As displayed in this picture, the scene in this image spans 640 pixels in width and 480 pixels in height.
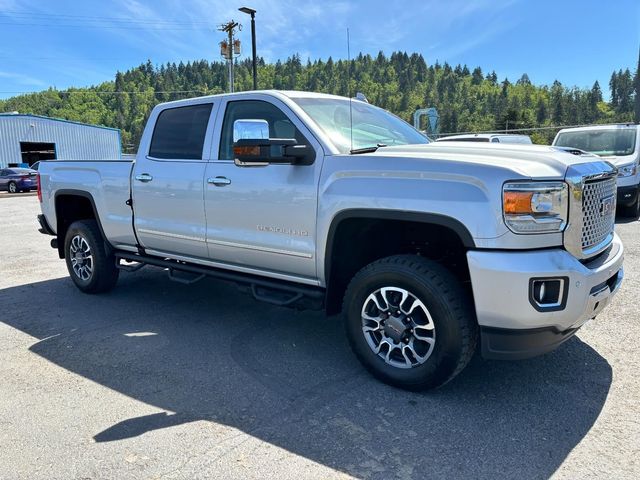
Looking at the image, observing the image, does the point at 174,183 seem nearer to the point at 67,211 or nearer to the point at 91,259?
the point at 91,259

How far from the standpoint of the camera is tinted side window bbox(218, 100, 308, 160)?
406 centimetres

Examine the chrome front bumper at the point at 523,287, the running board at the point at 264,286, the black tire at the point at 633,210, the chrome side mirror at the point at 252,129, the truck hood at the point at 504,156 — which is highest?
the chrome side mirror at the point at 252,129

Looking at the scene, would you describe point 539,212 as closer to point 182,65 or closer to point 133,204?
point 133,204

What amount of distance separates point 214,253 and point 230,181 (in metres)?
0.71

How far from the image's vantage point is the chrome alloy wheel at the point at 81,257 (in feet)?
19.1

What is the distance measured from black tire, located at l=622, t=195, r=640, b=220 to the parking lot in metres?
6.96

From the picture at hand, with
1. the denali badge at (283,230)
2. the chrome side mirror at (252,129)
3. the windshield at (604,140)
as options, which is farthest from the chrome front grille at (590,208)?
the windshield at (604,140)

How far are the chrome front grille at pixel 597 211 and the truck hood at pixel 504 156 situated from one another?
18 centimetres

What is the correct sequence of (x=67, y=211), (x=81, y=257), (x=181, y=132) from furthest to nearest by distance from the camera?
(x=67, y=211) → (x=81, y=257) → (x=181, y=132)

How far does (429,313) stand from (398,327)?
0.82 ft

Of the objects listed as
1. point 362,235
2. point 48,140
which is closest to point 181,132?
point 362,235

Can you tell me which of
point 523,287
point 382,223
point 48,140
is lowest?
point 523,287

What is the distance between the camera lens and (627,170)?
34.2 ft

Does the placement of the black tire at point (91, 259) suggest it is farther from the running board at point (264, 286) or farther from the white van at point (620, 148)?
the white van at point (620, 148)
